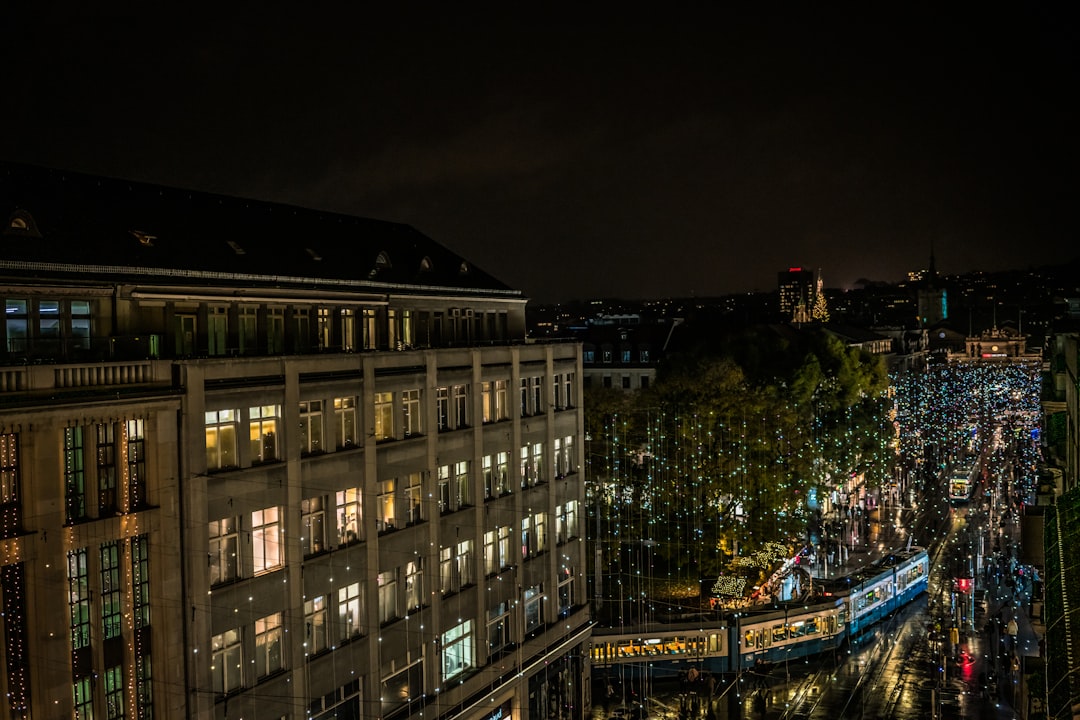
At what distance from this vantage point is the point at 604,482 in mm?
50125

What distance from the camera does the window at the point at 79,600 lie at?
19.3 meters

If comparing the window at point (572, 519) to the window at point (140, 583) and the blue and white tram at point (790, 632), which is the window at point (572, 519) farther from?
the window at point (140, 583)

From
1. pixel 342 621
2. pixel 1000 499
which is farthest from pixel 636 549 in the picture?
pixel 1000 499

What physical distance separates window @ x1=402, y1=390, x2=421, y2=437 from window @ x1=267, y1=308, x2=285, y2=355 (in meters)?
4.19

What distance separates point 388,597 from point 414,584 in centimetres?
138

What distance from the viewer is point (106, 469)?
67.1 ft

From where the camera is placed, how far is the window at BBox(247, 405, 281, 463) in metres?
24.4

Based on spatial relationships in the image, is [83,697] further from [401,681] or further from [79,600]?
[401,681]

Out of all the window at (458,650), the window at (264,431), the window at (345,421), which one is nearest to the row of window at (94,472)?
the window at (264,431)

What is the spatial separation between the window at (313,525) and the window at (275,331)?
4811 mm

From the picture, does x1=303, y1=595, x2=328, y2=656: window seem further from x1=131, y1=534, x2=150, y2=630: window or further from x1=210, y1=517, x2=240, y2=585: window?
x1=131, y1=534, x2=150, y2=630: window

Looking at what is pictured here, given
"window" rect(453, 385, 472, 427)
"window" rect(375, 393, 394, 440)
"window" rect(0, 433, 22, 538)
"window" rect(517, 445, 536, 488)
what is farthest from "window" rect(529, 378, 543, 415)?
"window" rect(0, 433, 22, 538)

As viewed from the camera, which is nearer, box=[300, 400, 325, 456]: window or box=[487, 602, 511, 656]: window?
box=[300, 400, 325, 456]: window

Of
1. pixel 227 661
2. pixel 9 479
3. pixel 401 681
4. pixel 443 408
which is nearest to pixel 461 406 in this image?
pixel 443 408
